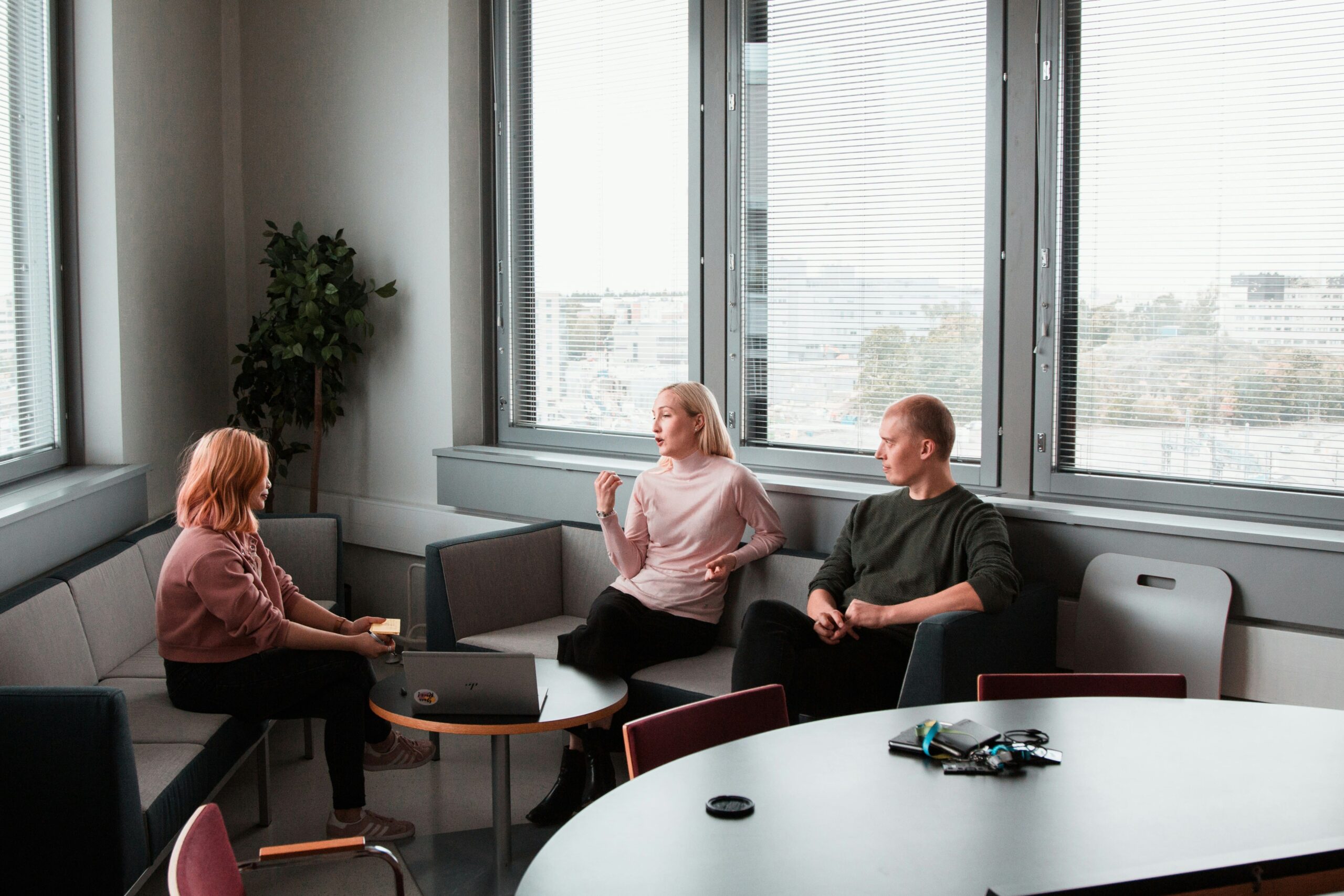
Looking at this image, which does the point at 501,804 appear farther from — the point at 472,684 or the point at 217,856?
the point at 217,856

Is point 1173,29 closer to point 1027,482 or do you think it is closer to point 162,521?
point 1027,482

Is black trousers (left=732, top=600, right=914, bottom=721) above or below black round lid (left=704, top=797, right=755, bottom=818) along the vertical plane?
below

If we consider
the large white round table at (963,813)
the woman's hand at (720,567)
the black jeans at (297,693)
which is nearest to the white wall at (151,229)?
the black jeans at (297,693)

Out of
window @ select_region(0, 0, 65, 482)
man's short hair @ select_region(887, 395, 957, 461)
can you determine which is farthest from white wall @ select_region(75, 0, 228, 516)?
man's short hair @ select_region(887, 395, 957, 461)

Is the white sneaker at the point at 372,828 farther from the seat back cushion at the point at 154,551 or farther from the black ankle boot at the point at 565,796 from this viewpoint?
the seat back cushion at the point at 154,551

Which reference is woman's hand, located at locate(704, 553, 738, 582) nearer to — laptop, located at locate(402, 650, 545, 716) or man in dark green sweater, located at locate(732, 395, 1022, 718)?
man in dark green sweater, located at locate(732, 395, 1022, 718)

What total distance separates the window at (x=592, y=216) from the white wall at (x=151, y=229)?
1.44 m

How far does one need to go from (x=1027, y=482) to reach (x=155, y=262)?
369 cm

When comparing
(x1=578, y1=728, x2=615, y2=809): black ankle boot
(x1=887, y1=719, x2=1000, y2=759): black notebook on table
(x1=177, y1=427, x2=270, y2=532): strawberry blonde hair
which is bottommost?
(x1=578, y1=728, x2=615, y2=809): black ankle boot

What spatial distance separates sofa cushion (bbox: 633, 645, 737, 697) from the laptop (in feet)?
2.30

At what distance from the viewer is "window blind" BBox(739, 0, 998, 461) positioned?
3852 millimetres

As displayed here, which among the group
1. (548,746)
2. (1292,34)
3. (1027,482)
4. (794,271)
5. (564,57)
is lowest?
(548,746)

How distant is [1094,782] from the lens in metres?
1.77

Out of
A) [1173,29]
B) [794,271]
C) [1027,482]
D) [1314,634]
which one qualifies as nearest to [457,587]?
[794,271]
